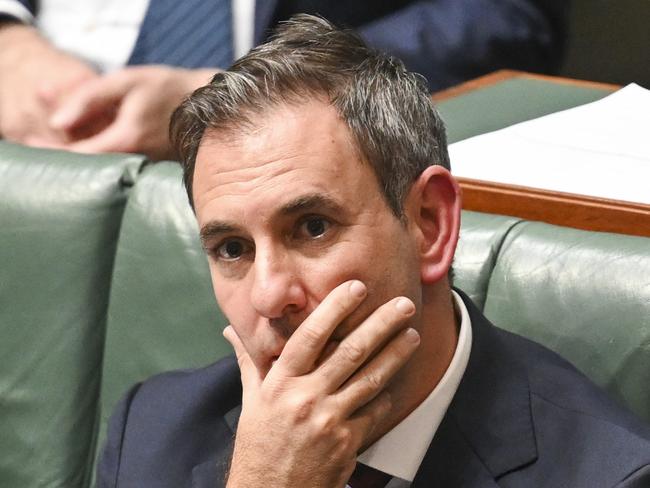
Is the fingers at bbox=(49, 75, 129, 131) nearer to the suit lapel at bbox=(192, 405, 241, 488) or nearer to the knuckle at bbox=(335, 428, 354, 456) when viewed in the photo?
the suit lapel at bbox=(192, 405, 241, 488)

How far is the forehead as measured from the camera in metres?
1.13

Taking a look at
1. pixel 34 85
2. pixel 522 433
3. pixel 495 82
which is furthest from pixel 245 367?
pixel 495 82

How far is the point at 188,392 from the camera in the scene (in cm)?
144

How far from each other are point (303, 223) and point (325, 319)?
0.10m

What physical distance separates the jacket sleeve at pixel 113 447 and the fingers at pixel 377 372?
1.45 feet

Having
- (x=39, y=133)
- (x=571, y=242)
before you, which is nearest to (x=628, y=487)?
(x=571, y=242)

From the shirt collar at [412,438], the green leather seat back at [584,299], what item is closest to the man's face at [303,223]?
the shirt collar at [412,438]

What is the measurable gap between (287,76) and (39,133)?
0.72 metres

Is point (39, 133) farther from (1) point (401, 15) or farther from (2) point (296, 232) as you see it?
(2) point (296, 232)

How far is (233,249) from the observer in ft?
3.88

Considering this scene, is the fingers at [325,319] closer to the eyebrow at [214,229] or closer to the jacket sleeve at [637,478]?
the eyebrow at [214,229]

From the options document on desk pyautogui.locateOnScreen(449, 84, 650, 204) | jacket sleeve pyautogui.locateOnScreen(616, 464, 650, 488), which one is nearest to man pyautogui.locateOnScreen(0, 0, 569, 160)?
document on desk pyautogui.locateOnScreen(449, 84, 650, 204)

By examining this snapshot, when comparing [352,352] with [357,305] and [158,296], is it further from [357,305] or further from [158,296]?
[158,296]

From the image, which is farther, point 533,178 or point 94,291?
point 94,291
